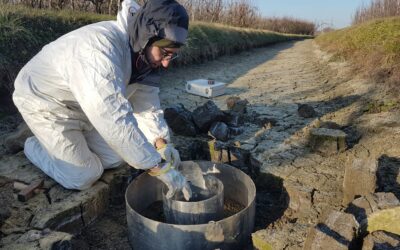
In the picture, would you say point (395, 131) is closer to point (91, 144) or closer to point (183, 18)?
point (183, 18)

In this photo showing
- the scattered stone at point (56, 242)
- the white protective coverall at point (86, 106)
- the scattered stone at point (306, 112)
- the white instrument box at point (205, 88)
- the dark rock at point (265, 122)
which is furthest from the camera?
the white instrument box at point (205, 88)

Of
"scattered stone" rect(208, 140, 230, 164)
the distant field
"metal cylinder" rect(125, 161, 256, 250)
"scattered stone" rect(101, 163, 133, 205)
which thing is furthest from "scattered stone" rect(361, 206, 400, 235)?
the distant field

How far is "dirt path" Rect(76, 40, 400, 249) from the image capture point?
8.57 feet

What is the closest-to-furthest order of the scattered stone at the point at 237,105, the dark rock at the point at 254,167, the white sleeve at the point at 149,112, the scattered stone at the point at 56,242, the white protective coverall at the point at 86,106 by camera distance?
the scattered stone at the point at 56,242 → the white protective coverall at the point at 86,106 → the white sleeve at the point at 149,112 → the dark rock at the point at 254,167 → the scattered stone at the point at 237,105

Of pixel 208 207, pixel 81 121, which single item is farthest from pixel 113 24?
pixel 208 207

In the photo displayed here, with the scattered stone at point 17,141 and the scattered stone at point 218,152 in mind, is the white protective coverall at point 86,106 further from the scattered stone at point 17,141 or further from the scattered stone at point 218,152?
the scattered stone at point 218,152

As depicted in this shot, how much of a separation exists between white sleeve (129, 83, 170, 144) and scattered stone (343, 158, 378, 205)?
1.39 m

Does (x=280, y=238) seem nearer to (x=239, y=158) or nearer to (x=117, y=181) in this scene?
(x=239, y=158)

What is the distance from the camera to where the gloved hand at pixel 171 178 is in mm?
2409

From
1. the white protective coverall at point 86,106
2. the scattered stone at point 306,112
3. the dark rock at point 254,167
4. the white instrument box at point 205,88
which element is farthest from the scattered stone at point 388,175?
the white instrument box at point 205,88

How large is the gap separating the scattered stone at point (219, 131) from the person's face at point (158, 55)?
1489 millimetres

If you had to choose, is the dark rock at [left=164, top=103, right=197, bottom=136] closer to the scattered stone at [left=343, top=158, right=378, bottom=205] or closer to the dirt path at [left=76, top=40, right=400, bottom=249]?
the dirt path at [left=76, top=40, right=400, bottom=249]

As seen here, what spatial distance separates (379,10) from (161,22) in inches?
751

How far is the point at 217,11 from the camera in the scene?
49.4 feet
